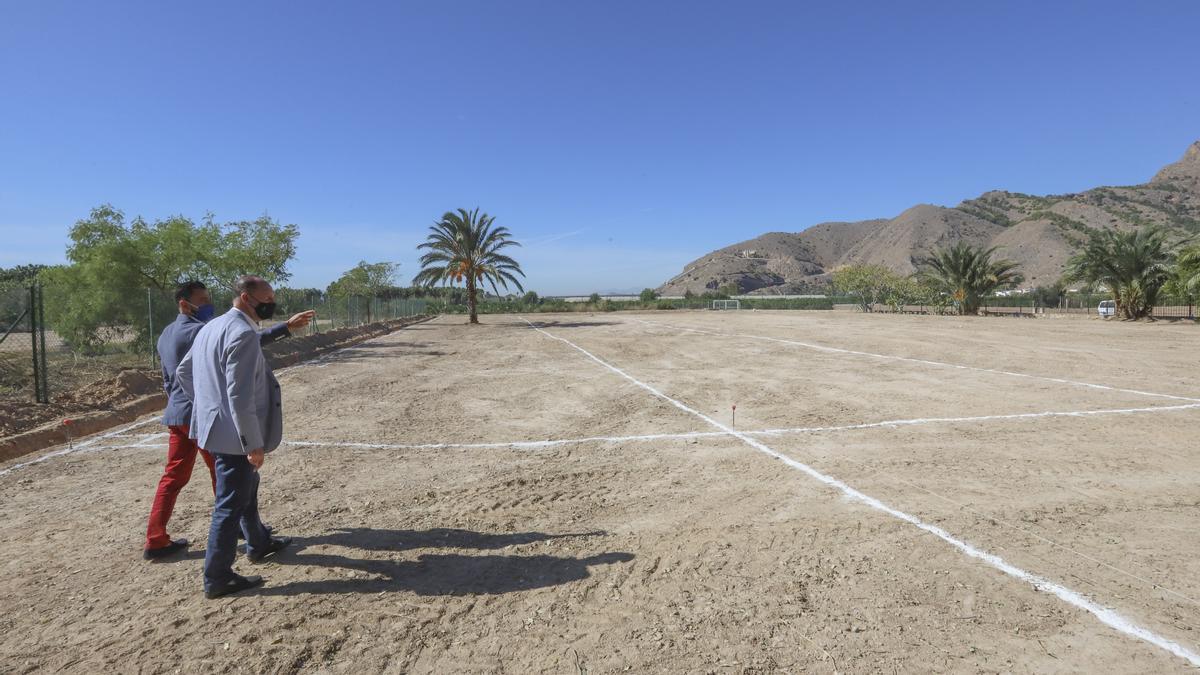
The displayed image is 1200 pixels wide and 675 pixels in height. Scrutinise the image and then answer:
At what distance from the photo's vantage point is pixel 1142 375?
1091 centimetres

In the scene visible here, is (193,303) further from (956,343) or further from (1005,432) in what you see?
(956,343)

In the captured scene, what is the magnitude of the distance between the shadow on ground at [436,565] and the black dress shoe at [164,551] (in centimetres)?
70

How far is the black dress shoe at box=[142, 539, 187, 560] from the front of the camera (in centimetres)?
378

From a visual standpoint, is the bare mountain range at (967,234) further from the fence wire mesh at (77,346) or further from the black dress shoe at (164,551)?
the black dress shoe at (164,551)

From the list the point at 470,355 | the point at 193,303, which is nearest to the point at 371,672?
the point at 193,303

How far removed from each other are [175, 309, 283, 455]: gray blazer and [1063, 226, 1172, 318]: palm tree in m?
37.9

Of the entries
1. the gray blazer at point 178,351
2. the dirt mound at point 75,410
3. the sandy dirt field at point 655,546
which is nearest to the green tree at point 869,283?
the sandy dirt field at point 655,546

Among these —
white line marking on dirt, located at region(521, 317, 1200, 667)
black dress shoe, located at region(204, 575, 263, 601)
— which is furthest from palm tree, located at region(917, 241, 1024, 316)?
black dress shoe, located at region(204, 575, 263, 601)

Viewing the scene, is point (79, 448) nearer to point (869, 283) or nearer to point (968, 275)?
point (968, 275)

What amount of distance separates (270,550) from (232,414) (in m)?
1.22

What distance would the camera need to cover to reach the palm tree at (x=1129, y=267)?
29.2 m

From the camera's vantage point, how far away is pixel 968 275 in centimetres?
4141

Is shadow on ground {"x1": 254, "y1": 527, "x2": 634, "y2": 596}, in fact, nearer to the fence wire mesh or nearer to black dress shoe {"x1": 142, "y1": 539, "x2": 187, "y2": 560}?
black dress shoe {"x1": 142, "y1": 539, "x2": 187, "y2": 560}

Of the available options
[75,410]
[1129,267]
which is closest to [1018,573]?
[75,410]
